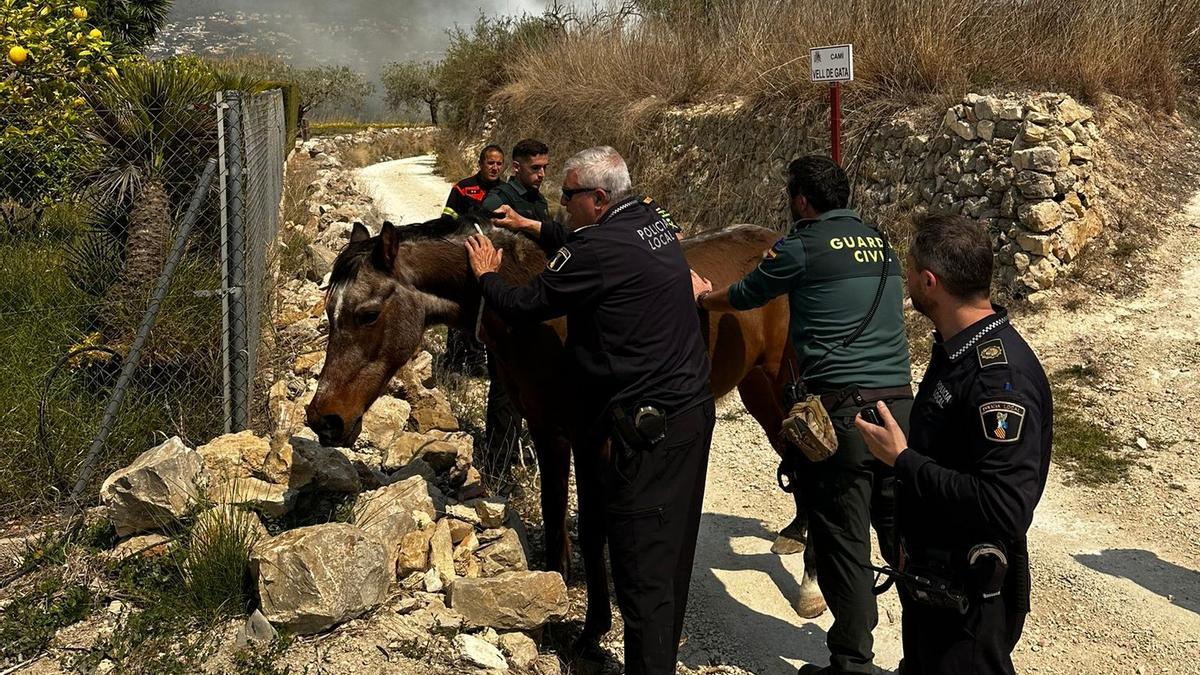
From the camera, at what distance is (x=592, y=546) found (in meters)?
3.91

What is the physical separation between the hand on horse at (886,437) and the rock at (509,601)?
6.15 feet

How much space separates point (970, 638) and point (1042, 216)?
7.70m

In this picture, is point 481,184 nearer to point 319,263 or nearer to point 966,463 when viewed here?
point 319,263

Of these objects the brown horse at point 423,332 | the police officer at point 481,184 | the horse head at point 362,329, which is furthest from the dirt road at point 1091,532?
the police officer at point 481,184

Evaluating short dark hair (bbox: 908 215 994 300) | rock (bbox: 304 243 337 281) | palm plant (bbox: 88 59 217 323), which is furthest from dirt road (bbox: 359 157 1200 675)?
rock (bbox: 304 243 337 281)

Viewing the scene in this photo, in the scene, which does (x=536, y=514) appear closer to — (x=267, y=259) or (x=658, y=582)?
(x=658, y=582)

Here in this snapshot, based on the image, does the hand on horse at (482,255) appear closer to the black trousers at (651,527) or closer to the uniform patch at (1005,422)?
the black trousers at (651,527)

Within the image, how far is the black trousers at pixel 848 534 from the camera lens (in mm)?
3553

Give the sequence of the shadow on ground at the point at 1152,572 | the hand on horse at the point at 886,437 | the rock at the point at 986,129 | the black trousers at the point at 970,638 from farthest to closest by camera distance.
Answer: the rock at the point at 986,129, the shadow on ground at the point at 1152,572, the hand on horse at the point at 886,437, the black trousers at the point at 970,638

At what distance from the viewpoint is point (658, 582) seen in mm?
3348

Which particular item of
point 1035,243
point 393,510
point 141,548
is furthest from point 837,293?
point 1035,243

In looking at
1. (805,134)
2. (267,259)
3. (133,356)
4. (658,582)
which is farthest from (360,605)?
(805,134)

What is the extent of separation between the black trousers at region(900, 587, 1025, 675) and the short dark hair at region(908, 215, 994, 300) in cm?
88

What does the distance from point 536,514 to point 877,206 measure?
735 centimetres
